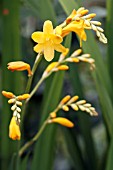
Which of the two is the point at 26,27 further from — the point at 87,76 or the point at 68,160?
the point at 68,160

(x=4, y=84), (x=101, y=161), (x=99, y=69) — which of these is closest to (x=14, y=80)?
(x=4, y=84)

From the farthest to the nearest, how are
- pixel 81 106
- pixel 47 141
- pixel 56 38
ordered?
pixel 47 141
pixel 81 106
pixel 56 38

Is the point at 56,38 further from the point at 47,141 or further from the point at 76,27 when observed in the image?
the point at 47,141

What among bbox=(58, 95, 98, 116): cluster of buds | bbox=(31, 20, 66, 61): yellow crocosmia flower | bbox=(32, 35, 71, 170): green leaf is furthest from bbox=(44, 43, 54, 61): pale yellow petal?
bbox=(32, 35, 71, 170): green leaf

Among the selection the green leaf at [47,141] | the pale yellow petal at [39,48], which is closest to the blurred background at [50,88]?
the green leaf at [47,141]

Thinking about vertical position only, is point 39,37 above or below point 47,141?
above

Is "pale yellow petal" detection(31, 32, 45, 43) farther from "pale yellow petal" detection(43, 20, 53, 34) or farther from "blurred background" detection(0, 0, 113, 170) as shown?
"blurred background" detection(0, 0, 113, 170)

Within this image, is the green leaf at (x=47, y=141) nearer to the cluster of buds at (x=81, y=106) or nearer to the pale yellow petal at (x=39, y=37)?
the cluster of buds at (x=81, y=106)

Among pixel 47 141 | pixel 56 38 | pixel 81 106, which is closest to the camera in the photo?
pixel 56 38

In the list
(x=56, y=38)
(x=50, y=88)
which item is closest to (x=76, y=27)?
(x=56, y=38)
